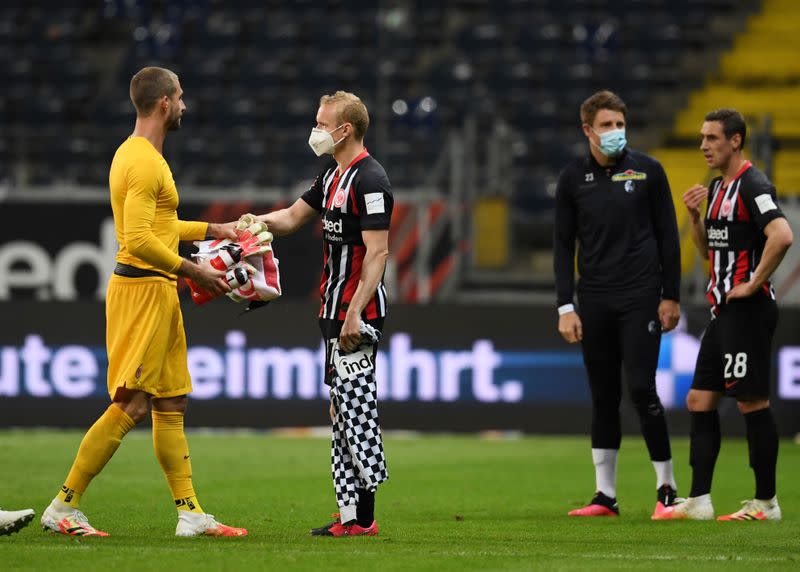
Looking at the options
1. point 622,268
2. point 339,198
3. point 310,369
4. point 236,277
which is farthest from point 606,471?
point 310,369

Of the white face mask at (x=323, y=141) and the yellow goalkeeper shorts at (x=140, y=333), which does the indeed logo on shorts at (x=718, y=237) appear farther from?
the yellow goalkeeper shorts at (x=140, y=333)

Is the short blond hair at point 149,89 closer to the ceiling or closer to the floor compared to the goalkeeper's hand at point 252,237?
closer to the ceiling

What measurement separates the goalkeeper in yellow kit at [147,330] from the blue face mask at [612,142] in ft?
7.93

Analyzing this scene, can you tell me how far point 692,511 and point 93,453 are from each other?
3355 millimetres

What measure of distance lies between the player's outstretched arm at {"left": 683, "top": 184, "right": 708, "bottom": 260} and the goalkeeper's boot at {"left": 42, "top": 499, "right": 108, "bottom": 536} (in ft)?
12.1

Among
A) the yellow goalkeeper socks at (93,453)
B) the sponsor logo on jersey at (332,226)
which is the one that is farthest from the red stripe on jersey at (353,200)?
the yellow goalkeeper socks at (93,453)

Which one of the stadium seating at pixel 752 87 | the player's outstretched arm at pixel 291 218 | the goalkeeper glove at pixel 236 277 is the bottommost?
the goalkeeper glove at pixel 236 277

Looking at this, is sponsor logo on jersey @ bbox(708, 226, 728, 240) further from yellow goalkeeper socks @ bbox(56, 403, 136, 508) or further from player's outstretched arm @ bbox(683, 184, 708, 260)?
yellow goalkeeper socks @ bbox(56, 403, 136, 508)

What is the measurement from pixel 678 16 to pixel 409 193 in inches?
309

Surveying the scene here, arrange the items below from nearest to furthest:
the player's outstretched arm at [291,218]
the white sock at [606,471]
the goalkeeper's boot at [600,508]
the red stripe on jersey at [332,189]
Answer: the red stripe on jersey at [332,189] < the player's outstretched arm at [291,218] < the goalkeeper's boot at [600,508] < the white sock at [606,471]

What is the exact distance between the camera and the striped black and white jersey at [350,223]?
671 cm

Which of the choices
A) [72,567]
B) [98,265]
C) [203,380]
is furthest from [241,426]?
[72,567]

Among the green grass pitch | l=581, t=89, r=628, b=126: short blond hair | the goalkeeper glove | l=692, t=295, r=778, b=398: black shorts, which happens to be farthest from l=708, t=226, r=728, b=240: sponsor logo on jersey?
the goalkeeper glove

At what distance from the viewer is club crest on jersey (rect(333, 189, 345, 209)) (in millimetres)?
6793
